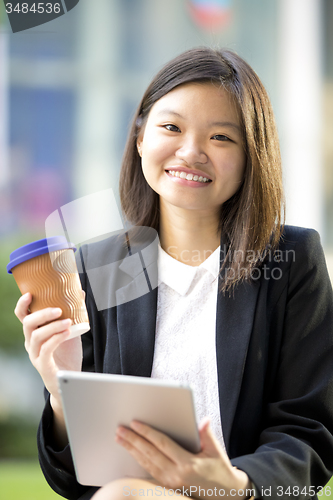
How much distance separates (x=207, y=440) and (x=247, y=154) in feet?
2.10

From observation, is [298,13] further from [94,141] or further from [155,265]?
[155,265]

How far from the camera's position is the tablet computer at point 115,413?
744 mm

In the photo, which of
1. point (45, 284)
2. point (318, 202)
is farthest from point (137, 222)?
point (318, 202)

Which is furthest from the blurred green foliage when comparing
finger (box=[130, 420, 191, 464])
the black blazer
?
finger (box=[130, 420, 191, 464])

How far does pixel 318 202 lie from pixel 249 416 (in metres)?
2.04

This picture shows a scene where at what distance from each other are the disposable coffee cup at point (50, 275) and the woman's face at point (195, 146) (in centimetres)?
32

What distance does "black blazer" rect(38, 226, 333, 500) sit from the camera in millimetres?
1038

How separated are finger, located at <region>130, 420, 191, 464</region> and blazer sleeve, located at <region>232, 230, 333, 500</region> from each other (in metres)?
0.17

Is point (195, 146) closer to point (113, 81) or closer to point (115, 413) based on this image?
point (115, 413)

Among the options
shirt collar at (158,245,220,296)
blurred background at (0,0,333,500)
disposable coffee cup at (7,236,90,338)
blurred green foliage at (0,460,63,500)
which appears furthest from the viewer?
blurred background at (0,0,333,500)

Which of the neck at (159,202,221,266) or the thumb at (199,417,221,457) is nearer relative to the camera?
the thumb at (199,417,221,457)

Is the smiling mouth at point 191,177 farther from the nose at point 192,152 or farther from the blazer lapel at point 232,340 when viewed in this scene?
the blazer lapel at point 232,340

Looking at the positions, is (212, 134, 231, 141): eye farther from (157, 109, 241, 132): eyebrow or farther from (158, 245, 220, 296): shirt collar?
(158, 245, 220, 296): shirt collar

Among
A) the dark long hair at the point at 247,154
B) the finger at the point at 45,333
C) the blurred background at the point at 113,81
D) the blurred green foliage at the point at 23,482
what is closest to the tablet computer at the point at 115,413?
the finger at the point at 45,333
